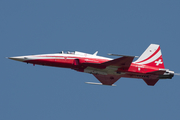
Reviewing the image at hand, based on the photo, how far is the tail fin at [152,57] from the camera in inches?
1297

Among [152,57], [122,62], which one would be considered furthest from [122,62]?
[152,57]

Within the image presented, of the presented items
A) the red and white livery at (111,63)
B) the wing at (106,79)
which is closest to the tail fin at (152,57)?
the red and white livery at (111,63)

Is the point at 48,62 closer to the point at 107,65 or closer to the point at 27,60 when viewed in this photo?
the point at 27,60

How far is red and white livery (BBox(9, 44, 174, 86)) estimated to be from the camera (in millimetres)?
31031

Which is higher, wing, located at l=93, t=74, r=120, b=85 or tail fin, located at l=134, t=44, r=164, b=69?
tail fin, located at l=134, t=44, r=164, b=69

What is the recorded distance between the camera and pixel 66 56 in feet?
103

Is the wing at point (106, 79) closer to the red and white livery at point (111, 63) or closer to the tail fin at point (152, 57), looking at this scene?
the red and white livery at point (111, 63)

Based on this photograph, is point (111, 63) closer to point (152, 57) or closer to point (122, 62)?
point (122, 62)

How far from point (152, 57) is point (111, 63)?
4516mm

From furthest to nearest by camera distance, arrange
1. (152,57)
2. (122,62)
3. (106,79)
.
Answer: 1. (106,79)
2. (152,57)
3. (122,62)

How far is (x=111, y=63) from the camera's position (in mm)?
31000

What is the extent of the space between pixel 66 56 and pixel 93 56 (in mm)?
2400

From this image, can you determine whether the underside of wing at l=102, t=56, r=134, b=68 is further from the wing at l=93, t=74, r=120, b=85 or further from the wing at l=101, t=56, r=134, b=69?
the wing at l=93, t=74, r=120, b=85

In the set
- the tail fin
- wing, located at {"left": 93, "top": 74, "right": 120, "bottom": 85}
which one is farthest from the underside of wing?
wing, located at {"left": 93, "top": 74, "right": 120, "bottom": 85}
